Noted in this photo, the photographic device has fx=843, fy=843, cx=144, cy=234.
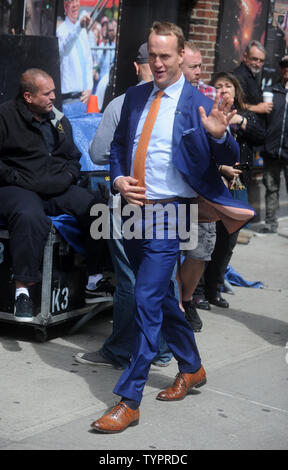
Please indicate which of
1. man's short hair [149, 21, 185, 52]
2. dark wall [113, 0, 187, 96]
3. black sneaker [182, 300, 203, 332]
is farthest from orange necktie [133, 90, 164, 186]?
dark wall [113, 0, 187, 96]

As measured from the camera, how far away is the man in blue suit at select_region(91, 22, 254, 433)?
4273mm

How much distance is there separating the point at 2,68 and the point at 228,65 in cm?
400

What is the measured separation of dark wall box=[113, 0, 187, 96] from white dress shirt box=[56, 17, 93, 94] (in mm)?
462

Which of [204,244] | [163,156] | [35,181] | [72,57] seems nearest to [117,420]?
[163,156]

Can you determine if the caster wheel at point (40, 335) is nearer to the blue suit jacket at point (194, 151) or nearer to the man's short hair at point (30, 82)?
the blue suit jacket at point (194, 151)

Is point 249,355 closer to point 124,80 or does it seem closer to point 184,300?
point 184,300

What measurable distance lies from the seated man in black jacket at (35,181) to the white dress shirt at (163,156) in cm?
122

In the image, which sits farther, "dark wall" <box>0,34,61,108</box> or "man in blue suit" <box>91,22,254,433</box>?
"dark wall" <box>0,34,61,108</box>

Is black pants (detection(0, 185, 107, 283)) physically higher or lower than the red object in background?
lower

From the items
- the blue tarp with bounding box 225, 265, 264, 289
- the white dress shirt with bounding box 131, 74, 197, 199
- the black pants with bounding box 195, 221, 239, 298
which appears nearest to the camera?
the white dress shirt with bounding box 131, 74, 197, 199

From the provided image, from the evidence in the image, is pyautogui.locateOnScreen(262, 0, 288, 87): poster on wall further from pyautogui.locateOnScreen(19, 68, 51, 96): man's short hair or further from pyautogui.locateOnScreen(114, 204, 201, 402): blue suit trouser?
pyautogui.locateOnScreen(114, 204, 201, 402): blue suit trouser

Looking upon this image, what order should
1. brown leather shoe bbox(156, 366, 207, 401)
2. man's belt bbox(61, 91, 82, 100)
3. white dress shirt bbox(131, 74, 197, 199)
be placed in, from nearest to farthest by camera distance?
white dress shirt bbox(131, 74, 197, 199) < brown leather shoe bbox(156, 366, 207, 401) < man's belt bbox(61, 91, 82, 100)

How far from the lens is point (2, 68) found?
6559 millimetres

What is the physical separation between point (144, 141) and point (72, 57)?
401 cm
